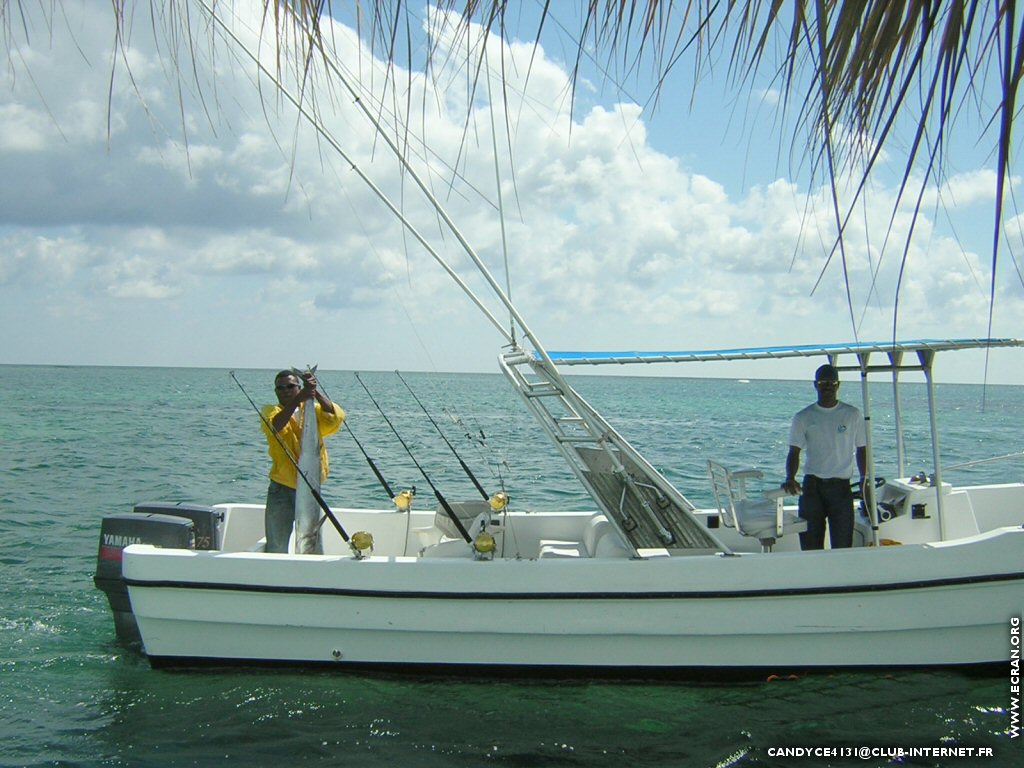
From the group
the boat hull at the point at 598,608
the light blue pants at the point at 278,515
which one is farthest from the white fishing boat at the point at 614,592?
the light blue pants at the point at 278,515

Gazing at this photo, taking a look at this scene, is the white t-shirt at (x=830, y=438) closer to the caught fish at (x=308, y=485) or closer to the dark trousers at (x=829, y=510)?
the dark trousers at (x=829, y=510)

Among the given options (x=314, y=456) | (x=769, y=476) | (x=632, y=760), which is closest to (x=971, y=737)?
(x=632, y=760)

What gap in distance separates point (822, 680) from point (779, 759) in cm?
70

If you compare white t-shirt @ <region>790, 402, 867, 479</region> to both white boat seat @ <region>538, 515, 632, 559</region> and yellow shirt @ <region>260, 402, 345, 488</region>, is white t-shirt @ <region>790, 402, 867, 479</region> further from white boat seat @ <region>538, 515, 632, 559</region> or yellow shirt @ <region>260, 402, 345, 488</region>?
yellow shirt @ <region>260, 402, 345, 488</region>

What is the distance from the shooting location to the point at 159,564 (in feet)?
18.1

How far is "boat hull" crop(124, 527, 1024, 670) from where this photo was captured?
519cm

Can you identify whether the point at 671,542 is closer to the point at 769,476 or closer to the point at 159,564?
the point at 159,564

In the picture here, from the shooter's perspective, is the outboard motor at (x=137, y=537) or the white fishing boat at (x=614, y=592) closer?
the white fishing boat at (x=614, y=592)

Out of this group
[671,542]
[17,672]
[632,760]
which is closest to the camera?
[632,760]

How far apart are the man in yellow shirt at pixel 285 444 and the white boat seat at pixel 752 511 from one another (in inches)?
98.3

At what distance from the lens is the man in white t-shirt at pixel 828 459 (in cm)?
576

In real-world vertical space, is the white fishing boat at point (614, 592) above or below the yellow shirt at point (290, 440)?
below

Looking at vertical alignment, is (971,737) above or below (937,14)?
below

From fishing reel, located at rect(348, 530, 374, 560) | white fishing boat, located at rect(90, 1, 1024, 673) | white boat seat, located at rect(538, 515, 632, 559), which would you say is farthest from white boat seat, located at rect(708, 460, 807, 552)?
fishing reel, located at rect(348, 530, 374, 560)
